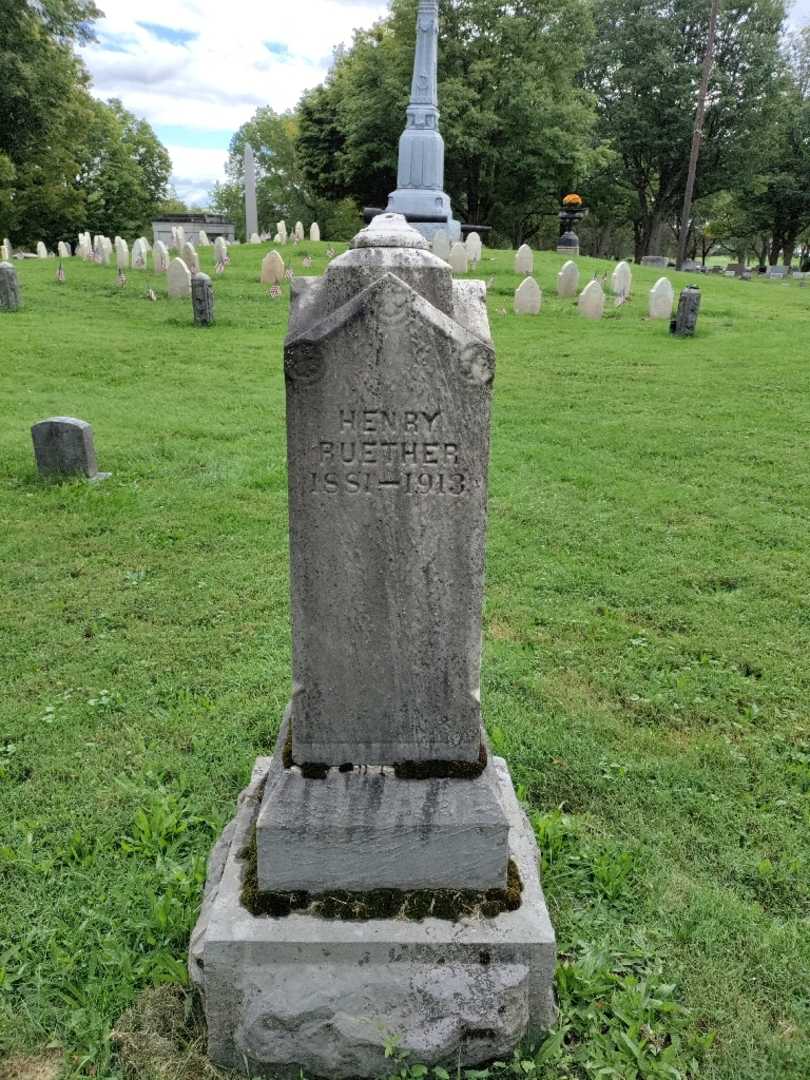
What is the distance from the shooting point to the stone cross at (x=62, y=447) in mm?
7668

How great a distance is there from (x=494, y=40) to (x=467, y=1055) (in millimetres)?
38538

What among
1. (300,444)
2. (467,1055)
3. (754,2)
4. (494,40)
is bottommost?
(467,1055)

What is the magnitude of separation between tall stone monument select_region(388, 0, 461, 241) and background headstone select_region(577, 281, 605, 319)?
7.16 metres

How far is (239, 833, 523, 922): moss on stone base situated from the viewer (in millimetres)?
2619

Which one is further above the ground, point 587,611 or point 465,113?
point 465,113

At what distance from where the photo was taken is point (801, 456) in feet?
28.9

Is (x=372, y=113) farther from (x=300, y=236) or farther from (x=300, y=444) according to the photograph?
(x=300, y=444)

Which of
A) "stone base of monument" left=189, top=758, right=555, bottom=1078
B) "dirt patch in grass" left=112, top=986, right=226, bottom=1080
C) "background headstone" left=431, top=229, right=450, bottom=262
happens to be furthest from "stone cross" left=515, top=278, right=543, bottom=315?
"dirt patch in grass" left=112, top=986, right=226, bottom=1080

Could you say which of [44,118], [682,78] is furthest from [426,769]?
[682,78]

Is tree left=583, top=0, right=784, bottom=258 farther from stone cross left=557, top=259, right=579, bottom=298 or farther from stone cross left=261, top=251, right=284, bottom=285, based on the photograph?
stone cross left=261, top=251, right=284, bottom=285

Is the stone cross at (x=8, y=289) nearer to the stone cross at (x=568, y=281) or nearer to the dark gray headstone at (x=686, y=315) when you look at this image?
the stone cross at (x=568, y=281)

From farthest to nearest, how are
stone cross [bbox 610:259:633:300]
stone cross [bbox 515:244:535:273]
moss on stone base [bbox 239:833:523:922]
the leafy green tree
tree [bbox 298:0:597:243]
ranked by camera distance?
the leafy green tree < tree [bbox 298:0:597:243] < stone cross [bbox 515:244:535:273] < stone cross [bbox 610:259:633:300] < moss on stone base [bbox 239:833:523:922]

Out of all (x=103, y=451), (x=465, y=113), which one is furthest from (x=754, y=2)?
(x=103, y=451)

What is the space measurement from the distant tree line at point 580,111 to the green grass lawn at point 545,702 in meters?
27.6
